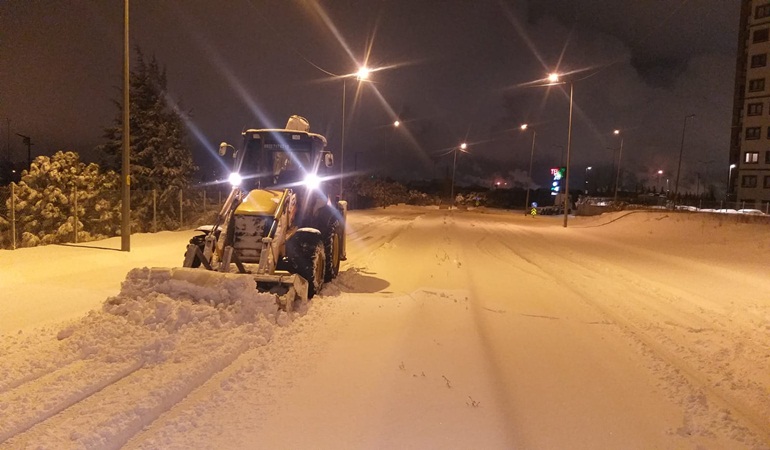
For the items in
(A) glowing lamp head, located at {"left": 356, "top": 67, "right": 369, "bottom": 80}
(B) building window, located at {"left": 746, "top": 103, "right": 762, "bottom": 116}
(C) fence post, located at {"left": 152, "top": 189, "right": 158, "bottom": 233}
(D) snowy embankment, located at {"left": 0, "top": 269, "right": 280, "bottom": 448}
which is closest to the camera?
(D) snowy embankment, located at {"left": 0, "top": 269, "right": 280, "bottom": 448}

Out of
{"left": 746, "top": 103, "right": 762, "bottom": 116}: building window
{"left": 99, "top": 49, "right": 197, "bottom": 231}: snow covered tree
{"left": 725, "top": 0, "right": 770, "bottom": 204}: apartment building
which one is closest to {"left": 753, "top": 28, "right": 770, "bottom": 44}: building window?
{"left": 725, "top": 0, "right": 770, "bottom": 204}: apartment building

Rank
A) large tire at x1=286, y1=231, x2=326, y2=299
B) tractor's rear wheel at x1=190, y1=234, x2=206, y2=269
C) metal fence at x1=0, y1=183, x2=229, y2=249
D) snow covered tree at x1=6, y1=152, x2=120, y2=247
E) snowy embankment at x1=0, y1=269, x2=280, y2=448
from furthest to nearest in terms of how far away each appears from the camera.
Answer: snow covered tree at x1=6, y1=152, x2=120, y2=247, metal fence at x1=0, y1=183, x2=229, y2=249, large tire at x1=286, y1=231, x2=326, y2=299, tractor's rear wheel at x1=190, y1=234, x2=206, y2=269, snowy embankment at x1=0, y1=269, x2=280, y2=448

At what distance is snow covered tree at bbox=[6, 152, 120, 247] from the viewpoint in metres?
18.0

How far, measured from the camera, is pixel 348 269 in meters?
13.5

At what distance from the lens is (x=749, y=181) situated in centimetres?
6781

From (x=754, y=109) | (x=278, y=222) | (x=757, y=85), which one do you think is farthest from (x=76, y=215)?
(x=757, y=85)

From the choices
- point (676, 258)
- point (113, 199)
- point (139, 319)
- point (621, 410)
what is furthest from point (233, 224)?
point (676, 258)

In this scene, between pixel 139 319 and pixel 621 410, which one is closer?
pixel 621 410

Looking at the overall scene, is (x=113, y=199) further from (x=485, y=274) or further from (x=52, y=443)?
(x=52, y=443)

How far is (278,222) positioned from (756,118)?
7744 cm

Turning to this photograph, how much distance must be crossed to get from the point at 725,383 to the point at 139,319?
7029mm

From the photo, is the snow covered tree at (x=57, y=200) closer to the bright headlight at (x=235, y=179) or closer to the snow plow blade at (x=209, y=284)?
the bright headlight at (x=235, y=179)

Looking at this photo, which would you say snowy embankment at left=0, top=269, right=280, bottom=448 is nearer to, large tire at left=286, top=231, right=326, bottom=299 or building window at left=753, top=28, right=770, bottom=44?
large tire at left=286, top=231, right=326, bottom=299

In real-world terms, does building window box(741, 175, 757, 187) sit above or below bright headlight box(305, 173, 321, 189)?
above
